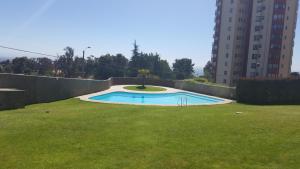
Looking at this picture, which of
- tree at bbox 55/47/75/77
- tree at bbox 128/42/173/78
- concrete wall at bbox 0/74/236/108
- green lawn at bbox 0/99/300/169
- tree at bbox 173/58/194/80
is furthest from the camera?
tree at bbox 173/58/194/80

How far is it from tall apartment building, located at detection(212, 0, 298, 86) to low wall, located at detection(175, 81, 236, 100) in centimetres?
2491

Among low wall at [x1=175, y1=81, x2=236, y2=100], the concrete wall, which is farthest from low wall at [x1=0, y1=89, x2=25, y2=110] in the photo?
low wall at [x1=175, y1=81, x2=236, y2=100]

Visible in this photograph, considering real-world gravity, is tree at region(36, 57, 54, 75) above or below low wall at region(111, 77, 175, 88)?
above

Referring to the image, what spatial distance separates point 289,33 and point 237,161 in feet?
198

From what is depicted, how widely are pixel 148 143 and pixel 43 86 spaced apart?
14789 millimetres

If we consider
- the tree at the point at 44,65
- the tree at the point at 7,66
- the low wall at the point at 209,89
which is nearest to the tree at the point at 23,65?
the tree at the point at 7,66

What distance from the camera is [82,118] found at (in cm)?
1227

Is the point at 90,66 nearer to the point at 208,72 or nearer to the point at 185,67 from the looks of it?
the point at 185,67

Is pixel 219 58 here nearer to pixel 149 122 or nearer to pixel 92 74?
pixel 92 74

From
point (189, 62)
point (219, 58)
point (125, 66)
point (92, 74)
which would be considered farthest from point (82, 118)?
point (189, 62)

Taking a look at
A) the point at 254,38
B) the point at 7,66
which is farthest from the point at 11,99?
the point at 254,38

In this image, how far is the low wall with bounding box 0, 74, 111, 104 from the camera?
60.1ft

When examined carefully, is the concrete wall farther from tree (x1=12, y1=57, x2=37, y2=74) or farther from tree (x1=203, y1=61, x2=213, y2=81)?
tree (x1=203, y1=61, x2=213, y2=81)

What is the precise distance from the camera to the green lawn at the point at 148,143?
6863 mm
